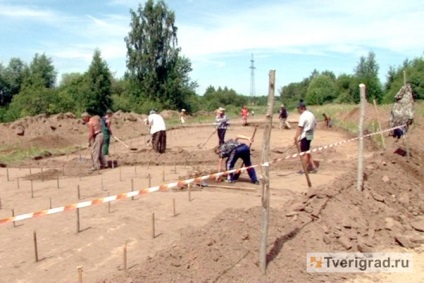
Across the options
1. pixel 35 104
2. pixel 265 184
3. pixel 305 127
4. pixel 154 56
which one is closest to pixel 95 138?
pixel 305 127

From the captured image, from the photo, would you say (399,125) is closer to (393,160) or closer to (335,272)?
(393,160)

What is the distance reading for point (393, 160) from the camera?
412 inches

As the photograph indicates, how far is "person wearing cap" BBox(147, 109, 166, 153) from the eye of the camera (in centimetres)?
1303

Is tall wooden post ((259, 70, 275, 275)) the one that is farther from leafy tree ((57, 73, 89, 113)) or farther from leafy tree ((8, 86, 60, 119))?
leafy tree ((57, 73, 89, 113))

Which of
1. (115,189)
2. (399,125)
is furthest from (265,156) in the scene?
(399,125)

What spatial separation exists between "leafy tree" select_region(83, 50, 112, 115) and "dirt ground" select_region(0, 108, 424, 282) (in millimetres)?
26255

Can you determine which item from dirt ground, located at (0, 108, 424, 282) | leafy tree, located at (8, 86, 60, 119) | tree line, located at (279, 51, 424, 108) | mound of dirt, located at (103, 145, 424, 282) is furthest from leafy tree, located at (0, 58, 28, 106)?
mound of dirt, located at (103, 145, 424, 282)

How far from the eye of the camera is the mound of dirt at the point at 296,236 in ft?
13.8

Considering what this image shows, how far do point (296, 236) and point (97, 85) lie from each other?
3360 cm

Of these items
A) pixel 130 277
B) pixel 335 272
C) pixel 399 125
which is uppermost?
pixel 399 125

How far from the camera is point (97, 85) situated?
120ft

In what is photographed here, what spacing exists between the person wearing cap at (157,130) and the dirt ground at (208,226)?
2366mm

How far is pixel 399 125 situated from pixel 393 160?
2790 millimetres

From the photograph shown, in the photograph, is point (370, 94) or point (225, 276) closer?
point (225, 276)
